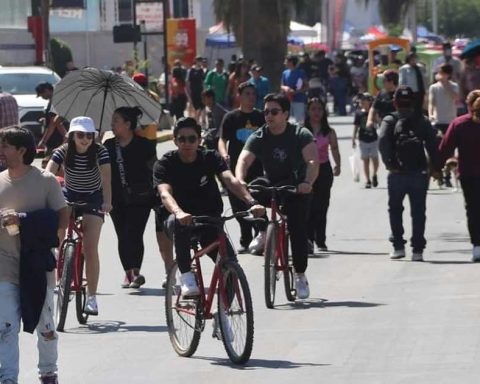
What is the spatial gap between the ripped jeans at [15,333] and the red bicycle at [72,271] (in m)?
2.52

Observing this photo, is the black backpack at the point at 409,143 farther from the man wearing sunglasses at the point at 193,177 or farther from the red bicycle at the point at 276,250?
the man wearing sunglasses at the point at 193,177

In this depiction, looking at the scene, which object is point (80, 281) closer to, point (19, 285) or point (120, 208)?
point (120, 208)

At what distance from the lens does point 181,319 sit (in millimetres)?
10430

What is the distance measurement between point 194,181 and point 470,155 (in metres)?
5.62

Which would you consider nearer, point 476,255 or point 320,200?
point 476,255

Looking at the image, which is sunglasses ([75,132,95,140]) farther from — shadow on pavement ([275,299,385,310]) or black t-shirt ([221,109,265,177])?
black t-shirt ([221,109,265,177])

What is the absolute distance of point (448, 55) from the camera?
3167 cm

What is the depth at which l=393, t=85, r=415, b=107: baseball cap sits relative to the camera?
15586 millimetres

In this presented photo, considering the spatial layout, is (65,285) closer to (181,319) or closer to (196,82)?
(181,319)

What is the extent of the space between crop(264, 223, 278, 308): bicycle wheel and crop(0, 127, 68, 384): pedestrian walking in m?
3.77

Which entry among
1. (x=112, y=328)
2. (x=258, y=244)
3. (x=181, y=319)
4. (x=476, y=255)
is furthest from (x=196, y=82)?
(x=181, y=319)

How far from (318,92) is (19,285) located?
31.5 metres

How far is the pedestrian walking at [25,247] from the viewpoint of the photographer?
8.71 meters

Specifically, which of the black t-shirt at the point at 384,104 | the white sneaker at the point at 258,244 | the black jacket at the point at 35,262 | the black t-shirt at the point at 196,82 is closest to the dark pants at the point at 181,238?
the black jacket at the point at 35,262
